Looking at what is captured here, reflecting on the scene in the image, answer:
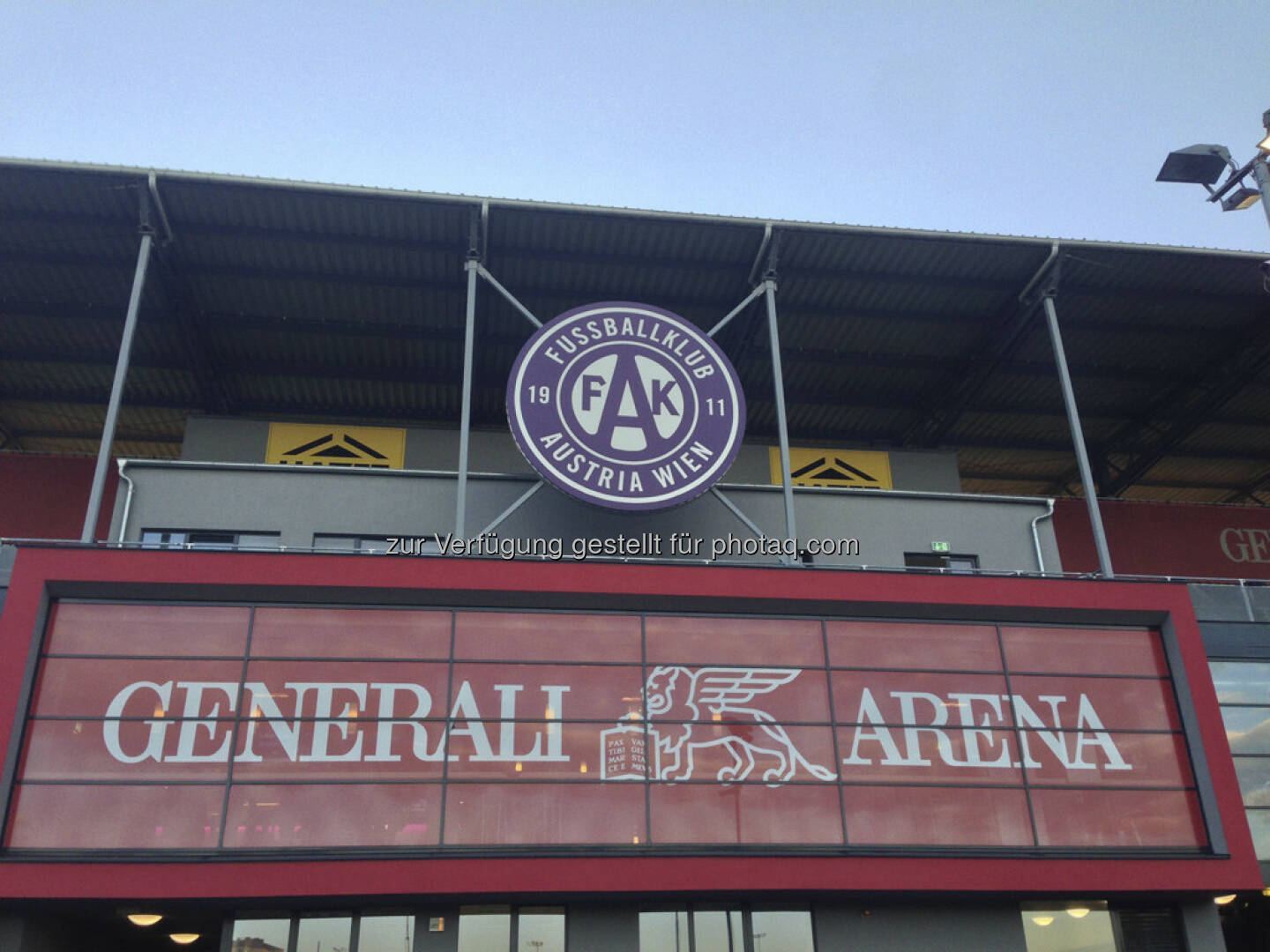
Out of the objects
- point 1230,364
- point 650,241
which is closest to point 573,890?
point 650,241

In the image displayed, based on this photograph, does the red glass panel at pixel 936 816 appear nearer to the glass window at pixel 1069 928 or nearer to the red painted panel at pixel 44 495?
the glass window at pixel 1069 928

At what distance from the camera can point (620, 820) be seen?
56.9 feet

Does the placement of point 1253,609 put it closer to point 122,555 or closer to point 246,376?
point 122,555

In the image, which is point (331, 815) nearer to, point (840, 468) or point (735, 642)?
point (735, 642)

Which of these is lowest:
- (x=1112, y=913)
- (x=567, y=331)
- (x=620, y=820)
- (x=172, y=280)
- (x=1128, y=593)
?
(x=1112, y=913)

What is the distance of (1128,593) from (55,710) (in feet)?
61.7

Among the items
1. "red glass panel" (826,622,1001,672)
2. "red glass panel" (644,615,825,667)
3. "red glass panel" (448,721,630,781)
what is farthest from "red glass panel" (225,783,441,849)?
"red glass panel" (826,622,1001,672)

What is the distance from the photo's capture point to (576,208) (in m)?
23.1

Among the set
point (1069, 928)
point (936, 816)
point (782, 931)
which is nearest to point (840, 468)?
point (936, 816)

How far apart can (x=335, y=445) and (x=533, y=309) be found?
21.1 feet

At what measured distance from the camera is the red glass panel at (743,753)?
17.9 meters

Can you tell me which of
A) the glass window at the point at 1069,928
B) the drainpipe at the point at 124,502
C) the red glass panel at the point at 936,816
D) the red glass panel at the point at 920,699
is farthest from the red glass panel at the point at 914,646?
the drainpipe at the point at 124,502

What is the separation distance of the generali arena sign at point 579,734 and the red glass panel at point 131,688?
0.04 meters

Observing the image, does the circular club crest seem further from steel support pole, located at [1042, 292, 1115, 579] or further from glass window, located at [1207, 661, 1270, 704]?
glass window, located at [1207, 661, 1270, 704]
